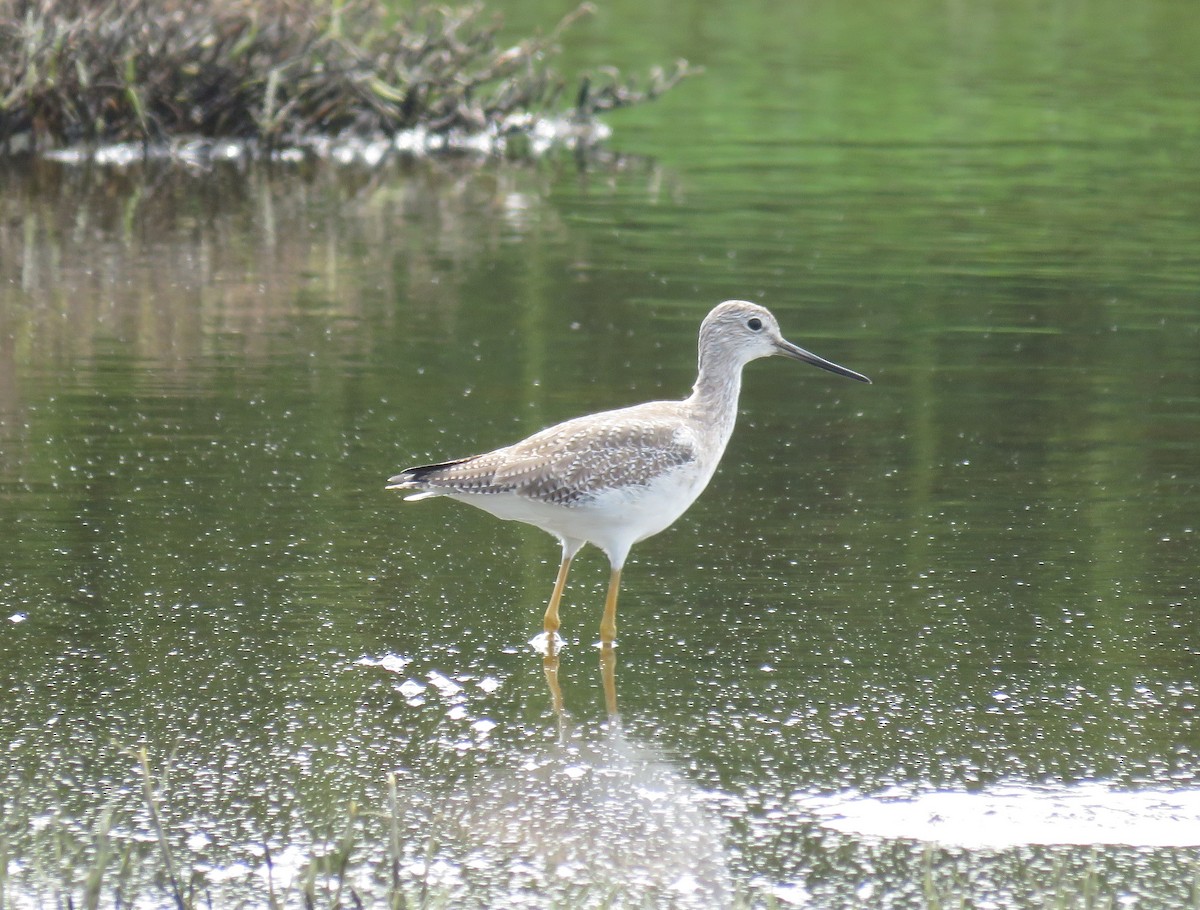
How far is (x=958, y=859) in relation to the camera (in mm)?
5414

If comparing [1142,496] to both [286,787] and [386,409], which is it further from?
[286,787]

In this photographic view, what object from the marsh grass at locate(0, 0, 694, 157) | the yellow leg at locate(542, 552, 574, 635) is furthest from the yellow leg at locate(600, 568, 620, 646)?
the marsh grass at locate(0, 0, 694, 157)

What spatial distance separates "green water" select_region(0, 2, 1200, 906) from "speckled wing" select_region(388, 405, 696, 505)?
0.57m

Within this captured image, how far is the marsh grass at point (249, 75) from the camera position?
19.1m

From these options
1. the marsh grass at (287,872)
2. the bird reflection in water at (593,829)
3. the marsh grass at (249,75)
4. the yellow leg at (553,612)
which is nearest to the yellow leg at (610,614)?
the yellow leg at (553,612)

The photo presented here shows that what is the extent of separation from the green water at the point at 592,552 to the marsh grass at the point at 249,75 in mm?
2103

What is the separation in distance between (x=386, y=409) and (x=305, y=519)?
2.06 meters

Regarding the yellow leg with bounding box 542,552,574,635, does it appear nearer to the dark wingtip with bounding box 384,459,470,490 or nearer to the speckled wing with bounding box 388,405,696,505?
the speckled wing with bounding box 388,405,696,505

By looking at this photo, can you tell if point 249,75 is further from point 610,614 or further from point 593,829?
point 593,829

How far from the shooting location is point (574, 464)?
709cm

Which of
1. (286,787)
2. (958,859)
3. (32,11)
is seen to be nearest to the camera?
(958,859)

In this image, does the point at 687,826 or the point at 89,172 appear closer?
the point at 687,826

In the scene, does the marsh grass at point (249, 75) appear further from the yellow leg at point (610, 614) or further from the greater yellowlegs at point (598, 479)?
the yellow leg at point (610, 614)

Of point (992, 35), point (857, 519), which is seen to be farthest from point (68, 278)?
point (992, 35)
